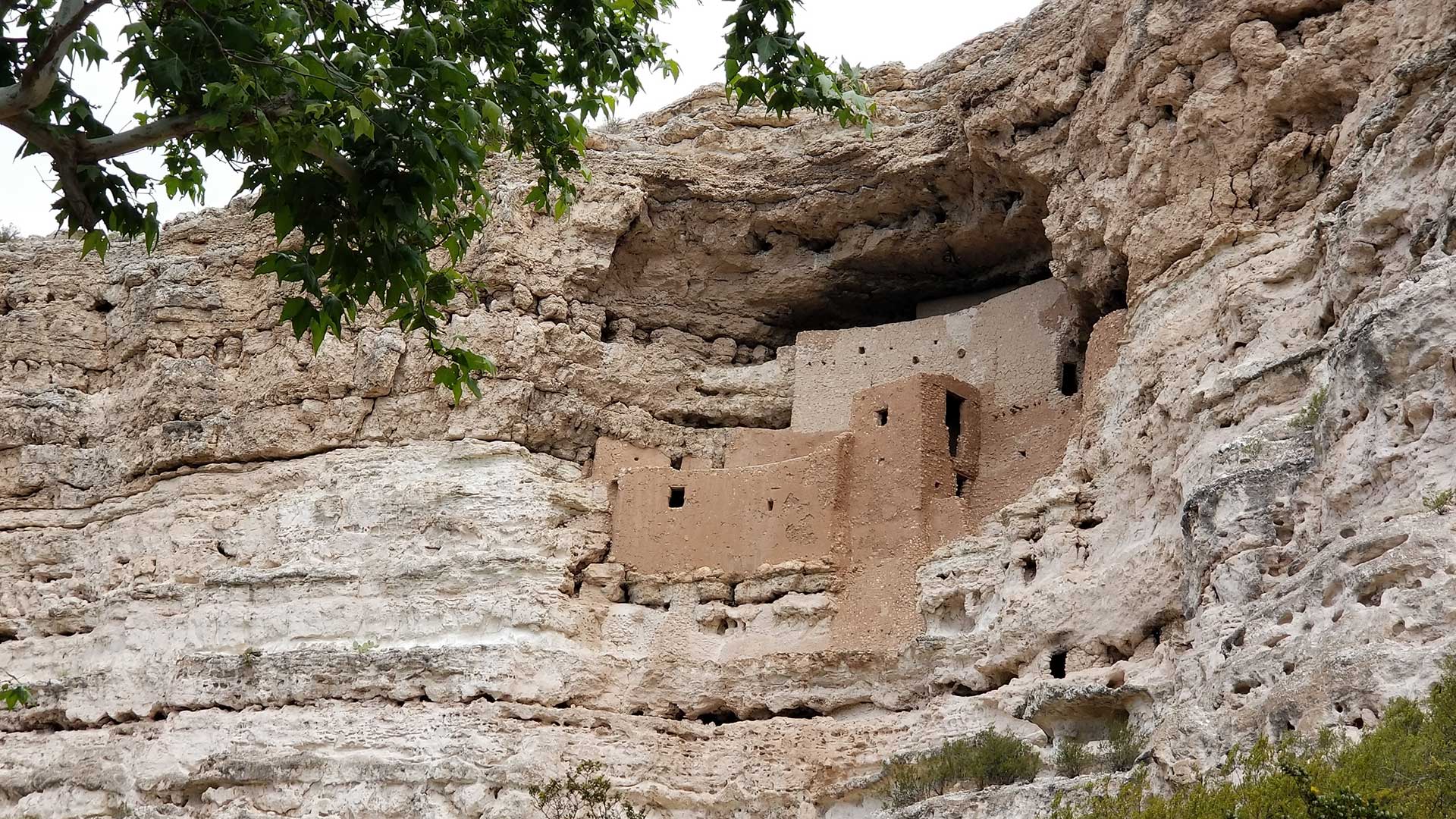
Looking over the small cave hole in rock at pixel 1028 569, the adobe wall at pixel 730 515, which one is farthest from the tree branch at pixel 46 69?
the adobe wall at pixel 730 515

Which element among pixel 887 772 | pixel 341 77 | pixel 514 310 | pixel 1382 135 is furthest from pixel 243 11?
pixel 514 310

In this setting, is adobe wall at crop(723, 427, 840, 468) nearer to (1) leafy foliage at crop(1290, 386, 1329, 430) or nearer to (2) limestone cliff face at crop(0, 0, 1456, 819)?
(2) limestone cliff face at crop(0, 0, 1456, 819)

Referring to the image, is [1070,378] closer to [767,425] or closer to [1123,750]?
[767,425]

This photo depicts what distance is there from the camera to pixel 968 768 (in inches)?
608

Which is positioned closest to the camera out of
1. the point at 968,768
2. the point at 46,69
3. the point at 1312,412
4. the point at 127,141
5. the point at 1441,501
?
the point at 46,69

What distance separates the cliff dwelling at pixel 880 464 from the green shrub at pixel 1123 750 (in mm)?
3810

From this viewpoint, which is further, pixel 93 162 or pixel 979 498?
pixel 979 498

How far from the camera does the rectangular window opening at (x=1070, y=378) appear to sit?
20078 mm

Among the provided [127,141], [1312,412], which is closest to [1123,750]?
[1312,412]

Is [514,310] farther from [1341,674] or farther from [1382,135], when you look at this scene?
[1341,674]

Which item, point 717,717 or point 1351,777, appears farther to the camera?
point 717,717

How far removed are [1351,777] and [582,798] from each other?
9312mm

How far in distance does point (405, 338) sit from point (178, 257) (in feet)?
13.8

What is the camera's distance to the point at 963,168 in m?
21.4
